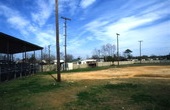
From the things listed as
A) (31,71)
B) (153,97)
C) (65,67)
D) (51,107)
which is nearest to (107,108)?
(51,107)

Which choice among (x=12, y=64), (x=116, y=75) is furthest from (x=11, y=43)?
(x=116, y=75)

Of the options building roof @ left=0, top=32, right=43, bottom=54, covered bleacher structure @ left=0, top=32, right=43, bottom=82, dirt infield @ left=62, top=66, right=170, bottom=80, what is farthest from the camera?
dirt infield @ left=62, top=66, right=170, bottom=80

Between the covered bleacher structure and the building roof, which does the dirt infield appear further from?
the building roof

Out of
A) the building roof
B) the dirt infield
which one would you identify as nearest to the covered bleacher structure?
the building roof

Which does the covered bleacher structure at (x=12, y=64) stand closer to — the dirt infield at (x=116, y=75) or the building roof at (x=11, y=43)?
the building roof at (x=11, y=43)

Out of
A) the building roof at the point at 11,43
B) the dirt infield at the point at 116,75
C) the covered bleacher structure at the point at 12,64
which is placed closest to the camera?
the building roof at the point at 11,43

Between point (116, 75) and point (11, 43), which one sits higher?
point (11, 43)

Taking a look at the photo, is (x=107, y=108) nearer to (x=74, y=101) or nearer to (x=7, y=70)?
(x=74, y=101)

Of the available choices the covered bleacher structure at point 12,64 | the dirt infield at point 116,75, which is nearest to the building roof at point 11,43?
the covered bleacher structure at point 12,64

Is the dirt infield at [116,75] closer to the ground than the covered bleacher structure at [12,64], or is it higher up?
closer to the ground

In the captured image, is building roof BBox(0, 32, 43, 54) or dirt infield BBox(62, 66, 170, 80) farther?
dirt infield BBox(62, 66, 170, 80)

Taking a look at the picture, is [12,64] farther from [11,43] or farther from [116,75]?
[116,75]

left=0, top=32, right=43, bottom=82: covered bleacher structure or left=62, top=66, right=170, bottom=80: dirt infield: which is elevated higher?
left=0, top=32, right=43, bottom=82: covered bleacher structure

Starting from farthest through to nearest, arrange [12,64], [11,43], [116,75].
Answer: [12,64] → [11,43] → [116,75]
